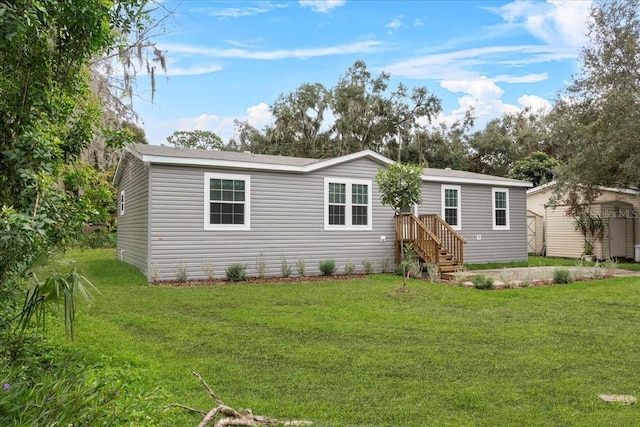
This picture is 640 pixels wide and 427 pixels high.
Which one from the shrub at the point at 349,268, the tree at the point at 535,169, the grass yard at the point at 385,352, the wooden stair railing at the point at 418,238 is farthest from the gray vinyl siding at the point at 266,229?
the tree at the point at 535,169

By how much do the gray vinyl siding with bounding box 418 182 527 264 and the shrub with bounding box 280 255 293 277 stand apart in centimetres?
465

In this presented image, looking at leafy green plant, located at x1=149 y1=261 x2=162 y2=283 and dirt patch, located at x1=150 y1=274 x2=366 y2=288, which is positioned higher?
leafy green plant, located at x1=149 y1=261 x2=162 y2=283

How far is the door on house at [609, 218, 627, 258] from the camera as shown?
17.1 meters

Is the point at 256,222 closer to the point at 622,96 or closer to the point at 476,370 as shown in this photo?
the point at 476,370

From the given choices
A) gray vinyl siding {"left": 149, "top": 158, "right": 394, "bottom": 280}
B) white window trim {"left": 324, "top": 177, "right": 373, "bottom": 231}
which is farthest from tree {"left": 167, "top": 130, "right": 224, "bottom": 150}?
gray vinyl siding {"left": 149, "top": 158, "right": 394, "bottom": 280}

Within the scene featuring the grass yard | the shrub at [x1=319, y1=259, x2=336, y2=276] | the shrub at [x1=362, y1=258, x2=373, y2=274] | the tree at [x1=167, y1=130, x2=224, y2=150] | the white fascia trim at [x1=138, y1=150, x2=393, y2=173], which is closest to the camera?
the grass yard

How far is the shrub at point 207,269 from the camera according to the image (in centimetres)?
1077

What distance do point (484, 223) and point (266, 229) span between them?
7.67 meters

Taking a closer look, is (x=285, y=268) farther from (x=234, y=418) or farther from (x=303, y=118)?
(x=303, y=118)

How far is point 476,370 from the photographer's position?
4.26m

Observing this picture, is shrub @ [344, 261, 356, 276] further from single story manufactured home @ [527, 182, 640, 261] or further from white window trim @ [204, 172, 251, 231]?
single story manufactured home @ [527, 182, 640, 261]

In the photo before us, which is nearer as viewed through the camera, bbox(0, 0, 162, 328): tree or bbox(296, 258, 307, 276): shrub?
bbox(0, 0, 162, 328): tree

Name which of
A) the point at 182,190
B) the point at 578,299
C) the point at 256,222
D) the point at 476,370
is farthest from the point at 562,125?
the point at 476,370

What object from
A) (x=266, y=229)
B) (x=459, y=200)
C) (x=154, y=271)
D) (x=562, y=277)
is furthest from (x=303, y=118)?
(x=562, y=277)
